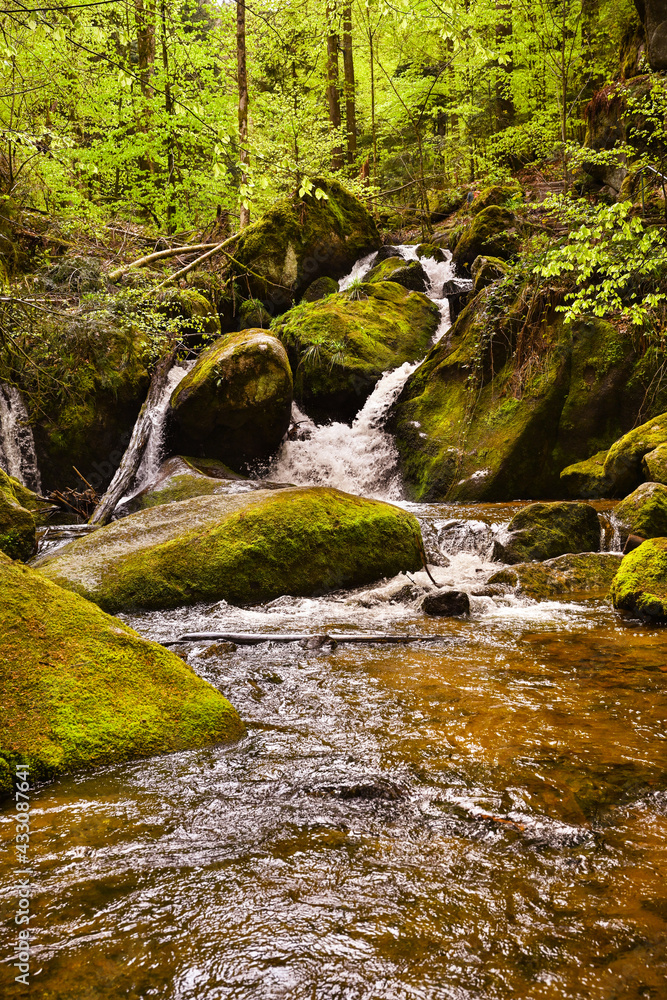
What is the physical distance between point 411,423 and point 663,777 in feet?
30.8

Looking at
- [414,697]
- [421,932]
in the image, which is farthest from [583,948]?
[414,697]

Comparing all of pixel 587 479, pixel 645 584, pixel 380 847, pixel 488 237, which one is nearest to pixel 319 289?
pixel 488 237

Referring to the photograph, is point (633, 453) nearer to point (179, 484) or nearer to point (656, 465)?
point (656, 465)

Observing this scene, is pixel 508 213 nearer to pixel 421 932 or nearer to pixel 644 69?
→ pixel 644 69

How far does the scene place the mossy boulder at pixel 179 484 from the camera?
9.76 m

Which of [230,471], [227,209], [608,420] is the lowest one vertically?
[230,471]

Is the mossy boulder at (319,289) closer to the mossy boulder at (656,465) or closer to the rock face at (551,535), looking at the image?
the mossy boulder at (656,465)

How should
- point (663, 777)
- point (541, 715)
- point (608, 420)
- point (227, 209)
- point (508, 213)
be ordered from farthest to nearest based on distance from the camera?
point (227, 209), point (508, 213), point (608, 420), point (541, 715), point (663, 777)

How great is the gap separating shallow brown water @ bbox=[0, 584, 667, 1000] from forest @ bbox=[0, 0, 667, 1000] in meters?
0.01

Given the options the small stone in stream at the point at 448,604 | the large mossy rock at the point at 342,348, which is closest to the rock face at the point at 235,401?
the large mossy rock at the point at 342,348

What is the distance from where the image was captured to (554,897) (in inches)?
76.5

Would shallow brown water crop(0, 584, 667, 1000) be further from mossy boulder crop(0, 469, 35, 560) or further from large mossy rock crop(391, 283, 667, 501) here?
large mossy rock crop(391, 283, 667, 501)

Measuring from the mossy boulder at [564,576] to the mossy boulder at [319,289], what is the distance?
448 inches

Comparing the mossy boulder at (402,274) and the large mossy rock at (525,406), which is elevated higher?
the mossy boulder at (402,274)
